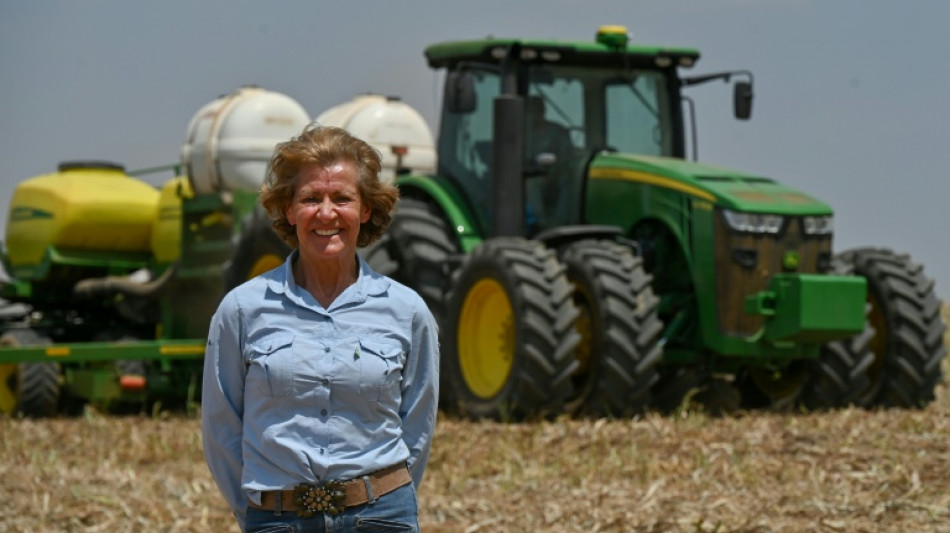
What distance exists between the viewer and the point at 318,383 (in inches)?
147

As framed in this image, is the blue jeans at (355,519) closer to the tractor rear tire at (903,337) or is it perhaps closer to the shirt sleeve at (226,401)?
the shirt sleeve at (226,401)

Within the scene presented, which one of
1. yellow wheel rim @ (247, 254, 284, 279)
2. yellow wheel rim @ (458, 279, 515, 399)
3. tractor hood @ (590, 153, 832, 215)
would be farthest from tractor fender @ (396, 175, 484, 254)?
yellow wheel rim @ (247, 254, 284, 279)

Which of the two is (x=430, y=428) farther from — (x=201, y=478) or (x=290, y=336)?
(x=201, y=478)

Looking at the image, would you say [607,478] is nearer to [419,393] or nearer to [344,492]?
[419,393]

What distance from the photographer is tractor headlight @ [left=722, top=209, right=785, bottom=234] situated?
35.8ft

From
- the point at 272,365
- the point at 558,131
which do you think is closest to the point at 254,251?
the point at 558,131

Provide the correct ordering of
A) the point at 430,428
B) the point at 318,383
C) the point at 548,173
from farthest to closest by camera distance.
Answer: the point at 548,173 → the point at 430,428 → the point at 318,383

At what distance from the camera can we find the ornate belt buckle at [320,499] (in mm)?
3686

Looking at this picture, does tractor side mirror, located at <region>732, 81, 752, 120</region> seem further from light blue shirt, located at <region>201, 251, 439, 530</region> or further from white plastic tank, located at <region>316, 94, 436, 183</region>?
light blue shirt, located at <region>201, 251, 439, 530</region>

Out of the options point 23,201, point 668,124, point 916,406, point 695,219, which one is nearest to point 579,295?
point 695,219

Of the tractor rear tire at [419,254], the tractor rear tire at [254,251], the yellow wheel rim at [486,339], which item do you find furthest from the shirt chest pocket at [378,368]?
the tractor rear tire at [254,251]

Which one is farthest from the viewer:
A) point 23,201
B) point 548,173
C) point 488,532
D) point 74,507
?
point 23,201

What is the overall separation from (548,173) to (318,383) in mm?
8119

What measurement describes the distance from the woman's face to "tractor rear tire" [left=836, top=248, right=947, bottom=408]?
8.38m
